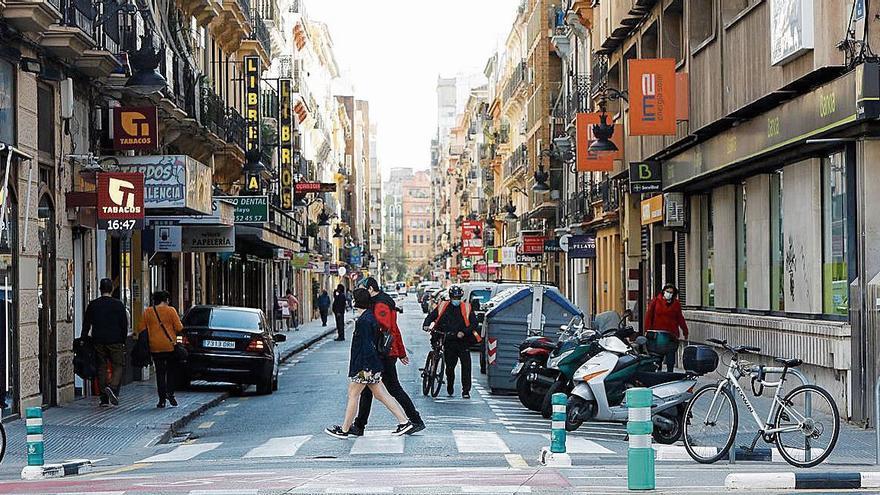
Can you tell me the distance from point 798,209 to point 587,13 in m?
27.7

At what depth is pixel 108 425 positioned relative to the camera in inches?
763

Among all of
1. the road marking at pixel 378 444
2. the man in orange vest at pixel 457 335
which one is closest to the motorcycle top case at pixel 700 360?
the road marking at pixel 378 444

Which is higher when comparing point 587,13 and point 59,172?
point 587,13

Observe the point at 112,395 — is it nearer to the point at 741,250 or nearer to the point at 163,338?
the point at 163,338

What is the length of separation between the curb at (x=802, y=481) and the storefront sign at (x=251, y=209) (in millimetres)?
27301

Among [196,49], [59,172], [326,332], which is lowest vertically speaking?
[326,332]

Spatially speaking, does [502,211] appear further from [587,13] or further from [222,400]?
[222,400]

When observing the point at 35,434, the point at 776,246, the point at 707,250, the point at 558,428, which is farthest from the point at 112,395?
the point at 707,250

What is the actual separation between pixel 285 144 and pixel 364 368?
38400 millimetres

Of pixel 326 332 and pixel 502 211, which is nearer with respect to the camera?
pixel 326 332

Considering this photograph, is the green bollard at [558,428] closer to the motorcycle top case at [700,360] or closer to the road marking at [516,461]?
the road marking at [516,461]

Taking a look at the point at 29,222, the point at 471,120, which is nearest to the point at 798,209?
the point at 29,222

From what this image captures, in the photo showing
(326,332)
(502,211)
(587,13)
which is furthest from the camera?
(502,211)

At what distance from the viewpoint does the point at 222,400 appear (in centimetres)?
2497
